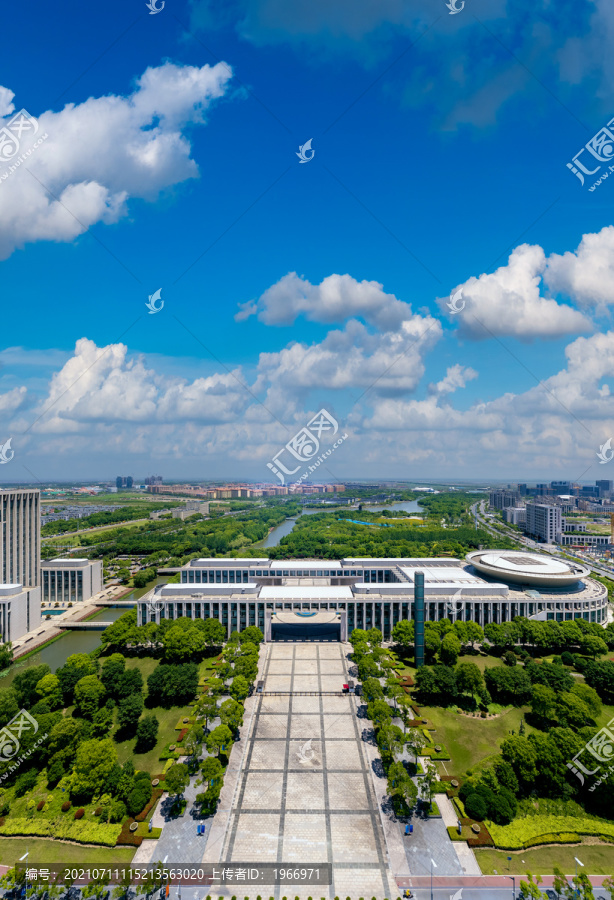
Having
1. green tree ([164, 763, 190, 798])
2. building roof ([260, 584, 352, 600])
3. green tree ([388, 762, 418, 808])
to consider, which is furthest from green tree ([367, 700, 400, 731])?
building roof ([260, 584, 352, 600])

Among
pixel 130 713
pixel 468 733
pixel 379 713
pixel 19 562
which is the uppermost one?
pixel 19 562

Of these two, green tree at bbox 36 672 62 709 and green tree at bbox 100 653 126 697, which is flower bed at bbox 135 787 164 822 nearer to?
green tree at bbox 100 653 126 697

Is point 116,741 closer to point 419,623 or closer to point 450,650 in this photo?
point 419,623

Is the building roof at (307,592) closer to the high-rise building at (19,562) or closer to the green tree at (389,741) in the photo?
the green tree at (389,741)

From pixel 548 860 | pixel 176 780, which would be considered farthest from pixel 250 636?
pixel 548 860

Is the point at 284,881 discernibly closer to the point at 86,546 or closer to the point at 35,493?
the point at 35,493

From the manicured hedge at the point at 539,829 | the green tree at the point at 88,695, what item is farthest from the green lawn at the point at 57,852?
the manicured hedge at the point at 539,829
